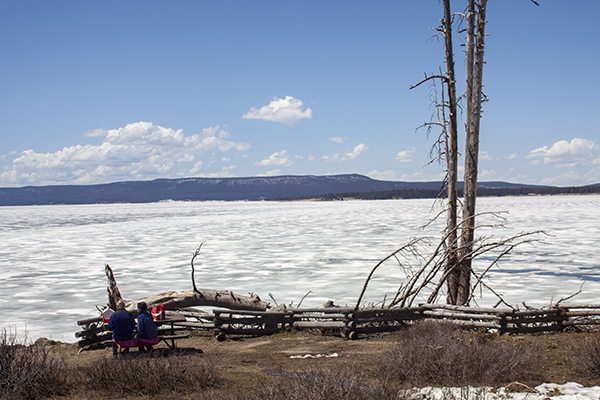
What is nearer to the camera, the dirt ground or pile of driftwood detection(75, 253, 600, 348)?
the dirt ground

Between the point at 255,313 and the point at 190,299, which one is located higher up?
the point at 190,299

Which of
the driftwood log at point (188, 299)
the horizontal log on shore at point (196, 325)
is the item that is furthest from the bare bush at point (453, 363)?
the driftwood log at point (188, 299)

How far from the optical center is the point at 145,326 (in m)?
9.10

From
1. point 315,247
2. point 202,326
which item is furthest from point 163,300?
point 315,247

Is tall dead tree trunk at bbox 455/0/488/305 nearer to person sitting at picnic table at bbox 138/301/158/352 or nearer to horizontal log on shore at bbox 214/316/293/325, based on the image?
horizontal log on shore at bbox 214/316/293/325

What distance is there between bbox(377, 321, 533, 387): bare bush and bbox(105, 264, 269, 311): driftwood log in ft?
17.6

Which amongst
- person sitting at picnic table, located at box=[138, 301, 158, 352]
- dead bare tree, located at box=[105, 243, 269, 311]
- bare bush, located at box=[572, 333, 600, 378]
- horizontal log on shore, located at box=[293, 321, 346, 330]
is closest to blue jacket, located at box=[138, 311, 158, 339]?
person sitting at picnic table, located at box=[138, 301, 158, 352]

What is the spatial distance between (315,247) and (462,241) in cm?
1655

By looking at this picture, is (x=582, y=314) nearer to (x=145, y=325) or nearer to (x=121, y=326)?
(x=145, y=325)

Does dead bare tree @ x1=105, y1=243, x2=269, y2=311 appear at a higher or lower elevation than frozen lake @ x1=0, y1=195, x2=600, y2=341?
higher

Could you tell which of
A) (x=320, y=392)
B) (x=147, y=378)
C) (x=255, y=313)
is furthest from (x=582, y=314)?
(x=147, y=378)

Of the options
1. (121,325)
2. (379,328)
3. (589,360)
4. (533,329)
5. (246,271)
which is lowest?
(246,271)

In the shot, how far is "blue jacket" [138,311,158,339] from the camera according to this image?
907cm

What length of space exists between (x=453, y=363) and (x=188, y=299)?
22.6 feet
